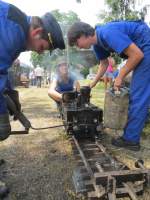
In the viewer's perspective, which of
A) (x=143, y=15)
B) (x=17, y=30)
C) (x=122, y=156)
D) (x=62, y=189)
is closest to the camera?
(x=17, y=30)

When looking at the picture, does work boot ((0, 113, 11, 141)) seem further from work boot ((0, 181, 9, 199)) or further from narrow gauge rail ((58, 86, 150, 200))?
narrow gauge rail ((58, 86, 150, 200))

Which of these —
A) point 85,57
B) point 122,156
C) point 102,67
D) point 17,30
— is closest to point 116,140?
point 122,156

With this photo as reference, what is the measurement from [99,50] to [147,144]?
6.55 feet

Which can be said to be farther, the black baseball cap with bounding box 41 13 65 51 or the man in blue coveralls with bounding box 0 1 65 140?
the black baseball cap with bounding box 41 13 65 51

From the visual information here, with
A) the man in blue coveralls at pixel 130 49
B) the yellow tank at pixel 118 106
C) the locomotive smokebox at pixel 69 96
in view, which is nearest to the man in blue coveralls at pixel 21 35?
the man in blue coveralls at pixel 130 49

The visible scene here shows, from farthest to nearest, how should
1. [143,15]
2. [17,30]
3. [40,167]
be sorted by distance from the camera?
1. [143,15]
2. [40,167]
3. [17,30]

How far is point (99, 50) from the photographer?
280 inches

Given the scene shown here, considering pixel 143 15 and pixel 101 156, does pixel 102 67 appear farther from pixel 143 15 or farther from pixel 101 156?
pixel 143 15

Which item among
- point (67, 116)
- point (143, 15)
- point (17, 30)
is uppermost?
point (143, 15)

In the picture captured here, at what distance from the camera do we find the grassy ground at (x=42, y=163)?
15.6 ft

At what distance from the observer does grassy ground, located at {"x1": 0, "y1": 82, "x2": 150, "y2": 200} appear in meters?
4.77

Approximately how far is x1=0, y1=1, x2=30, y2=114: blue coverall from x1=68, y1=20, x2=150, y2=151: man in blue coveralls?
2.43 meters

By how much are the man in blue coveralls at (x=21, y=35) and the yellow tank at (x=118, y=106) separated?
2.78 meters

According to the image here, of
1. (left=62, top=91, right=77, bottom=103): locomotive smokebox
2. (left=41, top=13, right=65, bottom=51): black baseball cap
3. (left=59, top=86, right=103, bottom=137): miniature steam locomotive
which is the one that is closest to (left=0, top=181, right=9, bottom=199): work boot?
(left=41, top=13, right=65, bottom=51): black baseball cap
